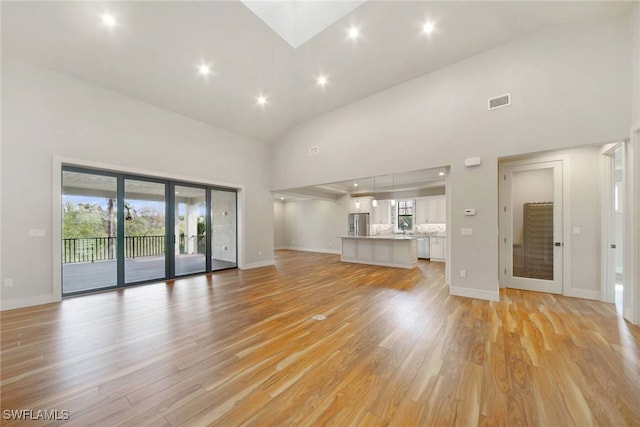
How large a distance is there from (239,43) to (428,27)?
322 cm

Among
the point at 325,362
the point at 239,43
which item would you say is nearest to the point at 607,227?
the point at 325,362

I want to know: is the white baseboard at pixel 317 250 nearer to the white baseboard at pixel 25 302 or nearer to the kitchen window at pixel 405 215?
the kitchen window at pixel 405 215

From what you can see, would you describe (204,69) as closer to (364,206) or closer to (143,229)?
(143,229)

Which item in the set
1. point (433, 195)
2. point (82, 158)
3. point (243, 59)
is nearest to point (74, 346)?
point (82, 158)

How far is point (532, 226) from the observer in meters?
4.50

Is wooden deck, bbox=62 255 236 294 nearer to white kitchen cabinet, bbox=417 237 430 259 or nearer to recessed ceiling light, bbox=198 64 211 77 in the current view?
recessed ceiling light, bbox=198 64 211 77

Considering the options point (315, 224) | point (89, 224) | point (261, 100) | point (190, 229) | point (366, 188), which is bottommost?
point (315, 224)

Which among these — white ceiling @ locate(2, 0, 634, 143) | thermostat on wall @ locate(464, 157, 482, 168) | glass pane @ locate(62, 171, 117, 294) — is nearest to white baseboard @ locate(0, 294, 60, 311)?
glass pane @ locate(62, 171, 117, 294)

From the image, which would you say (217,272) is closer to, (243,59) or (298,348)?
(298,348)

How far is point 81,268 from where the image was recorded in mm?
5648

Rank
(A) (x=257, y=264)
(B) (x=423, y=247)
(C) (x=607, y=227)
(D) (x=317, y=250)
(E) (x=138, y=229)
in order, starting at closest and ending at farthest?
(C) (x=607, y=227)
(E) (x=138, y=229)
(A) (x=257, y=264)
(B) (x=423, y=247)
(D) (x=317, y=250)

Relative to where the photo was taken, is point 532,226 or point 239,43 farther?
point 532,226

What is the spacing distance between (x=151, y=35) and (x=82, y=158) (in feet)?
8.30

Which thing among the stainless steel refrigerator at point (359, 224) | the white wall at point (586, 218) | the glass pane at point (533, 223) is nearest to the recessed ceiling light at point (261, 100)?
the glass pane at point (533, 223)
